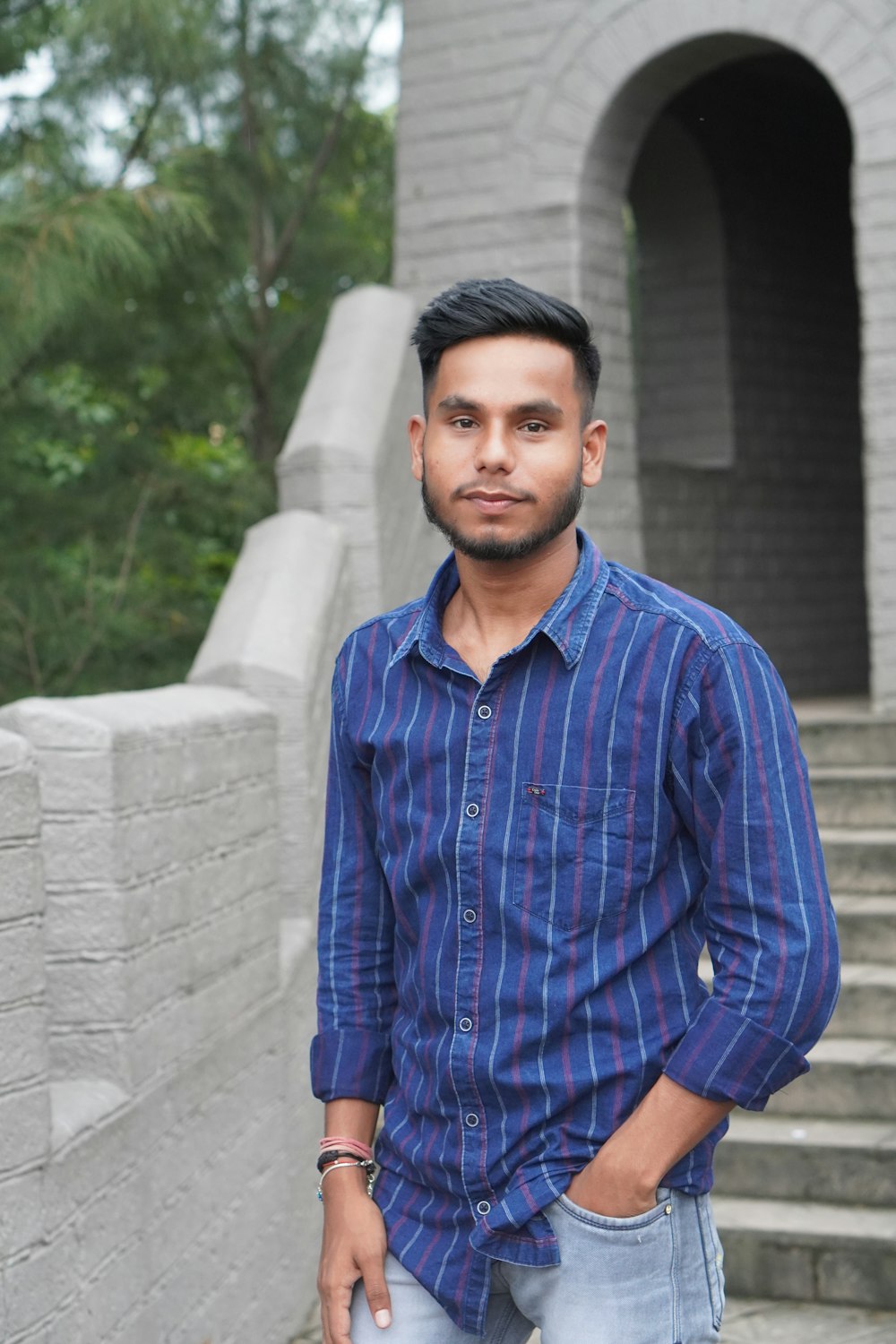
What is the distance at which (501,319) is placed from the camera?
188cm

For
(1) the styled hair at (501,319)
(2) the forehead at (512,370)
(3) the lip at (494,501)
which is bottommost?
(3) the lip at (494,501)

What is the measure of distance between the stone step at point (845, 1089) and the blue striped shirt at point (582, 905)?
2763 mm

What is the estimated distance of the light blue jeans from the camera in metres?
1.79

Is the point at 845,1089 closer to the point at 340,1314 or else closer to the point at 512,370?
the point at 340,1314

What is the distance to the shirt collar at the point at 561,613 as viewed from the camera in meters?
1.88

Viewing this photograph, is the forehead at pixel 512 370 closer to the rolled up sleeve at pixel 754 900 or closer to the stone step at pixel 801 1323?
the rolled up sleeve at pixel 754 900

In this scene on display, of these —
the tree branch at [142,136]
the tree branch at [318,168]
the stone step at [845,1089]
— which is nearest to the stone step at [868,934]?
the stone step at [845,1089]

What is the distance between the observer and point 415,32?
668 centimetres

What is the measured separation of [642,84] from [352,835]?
5032mm

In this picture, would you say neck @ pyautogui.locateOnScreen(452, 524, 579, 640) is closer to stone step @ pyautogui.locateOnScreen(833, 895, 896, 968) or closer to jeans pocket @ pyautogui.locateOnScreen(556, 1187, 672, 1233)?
jeans pocket @ pyautogui.locateOnScreen(556, 1187, 672, 1233)

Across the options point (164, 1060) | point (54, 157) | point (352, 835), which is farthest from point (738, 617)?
point (352, 835)

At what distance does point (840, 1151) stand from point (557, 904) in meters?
2.79

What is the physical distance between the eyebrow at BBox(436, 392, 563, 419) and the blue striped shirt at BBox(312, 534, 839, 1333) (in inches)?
7.5

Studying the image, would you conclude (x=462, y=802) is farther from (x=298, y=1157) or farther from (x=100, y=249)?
(x=100, y=249)
